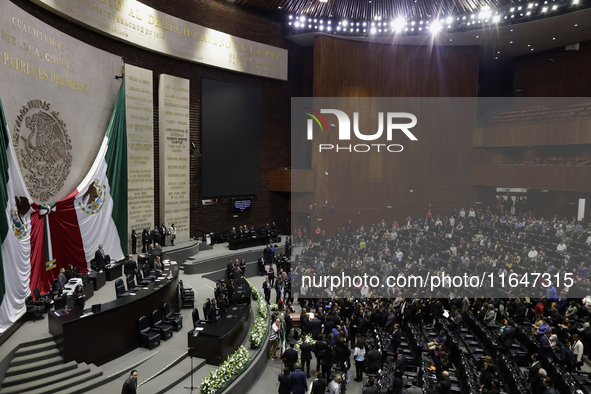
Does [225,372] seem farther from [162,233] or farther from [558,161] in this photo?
[558,161]

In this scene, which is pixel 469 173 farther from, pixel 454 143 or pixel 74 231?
pixel 74 231

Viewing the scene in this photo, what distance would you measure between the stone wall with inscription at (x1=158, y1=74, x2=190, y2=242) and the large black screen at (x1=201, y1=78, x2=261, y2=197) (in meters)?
1.36

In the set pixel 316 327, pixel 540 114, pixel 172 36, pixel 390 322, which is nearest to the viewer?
pixel 316 327

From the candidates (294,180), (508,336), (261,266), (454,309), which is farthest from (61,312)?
(294,180)

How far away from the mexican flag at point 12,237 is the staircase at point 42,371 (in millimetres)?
1047

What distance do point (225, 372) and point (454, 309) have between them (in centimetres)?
668

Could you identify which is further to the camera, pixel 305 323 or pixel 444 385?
pixel 305 323

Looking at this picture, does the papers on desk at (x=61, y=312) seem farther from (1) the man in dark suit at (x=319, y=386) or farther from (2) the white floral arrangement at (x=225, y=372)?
(1) the man in dark suit at (x=319, y=386)

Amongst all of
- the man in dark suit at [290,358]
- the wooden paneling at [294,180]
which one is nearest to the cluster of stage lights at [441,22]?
the wooden paneling at [294,180]

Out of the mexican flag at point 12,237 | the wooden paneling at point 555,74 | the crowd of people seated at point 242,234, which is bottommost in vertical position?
the crowd of people seated at point 242,234

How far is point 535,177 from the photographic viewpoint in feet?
77.8

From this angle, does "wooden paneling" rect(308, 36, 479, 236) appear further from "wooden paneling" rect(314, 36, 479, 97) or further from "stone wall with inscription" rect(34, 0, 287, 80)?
"stone wall with inscription" rect(34, 0, 287, 80)

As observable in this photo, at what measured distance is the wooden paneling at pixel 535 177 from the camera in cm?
2148

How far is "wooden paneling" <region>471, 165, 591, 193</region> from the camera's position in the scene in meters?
21.5
